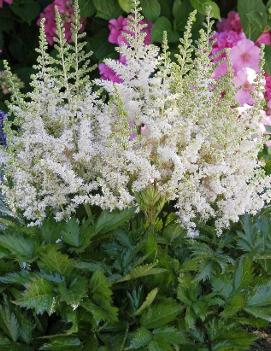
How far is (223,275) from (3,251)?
2.05ft

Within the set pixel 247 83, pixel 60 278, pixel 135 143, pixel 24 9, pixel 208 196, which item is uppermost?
pixel 24 9

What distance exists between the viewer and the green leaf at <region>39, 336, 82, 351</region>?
1.86m

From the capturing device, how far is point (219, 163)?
222cm

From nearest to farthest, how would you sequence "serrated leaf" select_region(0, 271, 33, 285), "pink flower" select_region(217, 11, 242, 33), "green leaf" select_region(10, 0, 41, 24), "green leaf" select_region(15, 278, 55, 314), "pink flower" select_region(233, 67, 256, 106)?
1. "green leaf" select_region(15, 278, 55, 314)
2. "serrated leaf" select_region(0, 271, 33, 285)
3. "pink flower" select_region(233, 67, 256, 106)
4. "pink flower" select_region(217, 11, 242, 33)
5. "green leaf" select_region(10, 0, 41, 24)

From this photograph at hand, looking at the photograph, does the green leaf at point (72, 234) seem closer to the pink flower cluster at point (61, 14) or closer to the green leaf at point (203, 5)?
the green leaf at point (203, 5)

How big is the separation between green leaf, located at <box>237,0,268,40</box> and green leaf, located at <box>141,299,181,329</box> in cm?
177

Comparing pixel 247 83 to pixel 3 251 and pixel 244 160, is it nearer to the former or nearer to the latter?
pixel 244 160

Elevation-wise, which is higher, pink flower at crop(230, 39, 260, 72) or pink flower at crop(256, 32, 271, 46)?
pink flower at crop(256, 32, 271, 46)

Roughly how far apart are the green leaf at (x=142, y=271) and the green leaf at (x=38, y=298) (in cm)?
20

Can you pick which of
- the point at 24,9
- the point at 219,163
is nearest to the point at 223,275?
the point at 219,163

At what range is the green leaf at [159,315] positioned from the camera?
6.20 feet

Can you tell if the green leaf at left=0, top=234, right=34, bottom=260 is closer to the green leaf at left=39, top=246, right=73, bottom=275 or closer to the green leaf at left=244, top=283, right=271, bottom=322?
the green leaf at left=39, top=246, right=73, bottom=275

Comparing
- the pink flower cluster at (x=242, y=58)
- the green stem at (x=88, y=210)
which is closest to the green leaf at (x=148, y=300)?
the green stem at (x=88, y=210)

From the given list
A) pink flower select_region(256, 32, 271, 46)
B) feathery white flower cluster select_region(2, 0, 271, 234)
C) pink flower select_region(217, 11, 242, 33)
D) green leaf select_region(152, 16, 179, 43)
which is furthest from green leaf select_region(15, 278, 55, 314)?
pink flower select_region(217, 11, 242, 33)
